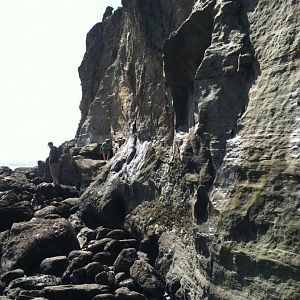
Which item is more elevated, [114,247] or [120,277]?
[114,247]

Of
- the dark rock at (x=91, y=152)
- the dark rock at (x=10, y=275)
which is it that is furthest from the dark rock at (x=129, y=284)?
the dark rock at (x=91, y=152)

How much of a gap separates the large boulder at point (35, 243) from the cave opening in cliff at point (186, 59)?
8.39m

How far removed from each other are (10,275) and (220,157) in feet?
38.4

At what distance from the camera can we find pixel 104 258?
22266mm

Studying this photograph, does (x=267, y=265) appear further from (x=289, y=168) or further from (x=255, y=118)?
(x=255, y=118)

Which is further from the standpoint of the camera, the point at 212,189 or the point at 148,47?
the point at 148,47

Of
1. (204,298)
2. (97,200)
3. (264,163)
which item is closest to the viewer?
(264,163)

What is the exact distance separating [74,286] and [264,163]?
10.0 meters

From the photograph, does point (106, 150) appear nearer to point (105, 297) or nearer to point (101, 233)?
point (101, 233)

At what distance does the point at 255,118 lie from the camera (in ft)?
49.4

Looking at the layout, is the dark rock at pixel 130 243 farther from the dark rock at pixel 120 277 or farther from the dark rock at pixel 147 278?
the dark rock at pixel 120 277

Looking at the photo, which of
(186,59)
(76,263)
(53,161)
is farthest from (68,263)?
(53,161)

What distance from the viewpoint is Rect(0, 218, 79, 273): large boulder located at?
74.0 feet

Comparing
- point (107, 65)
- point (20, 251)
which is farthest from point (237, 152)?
point (107, 65)
